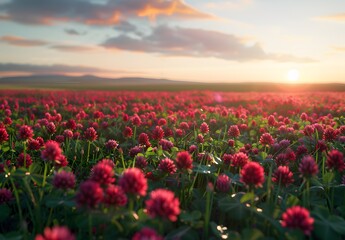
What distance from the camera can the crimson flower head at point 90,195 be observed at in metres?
2.03

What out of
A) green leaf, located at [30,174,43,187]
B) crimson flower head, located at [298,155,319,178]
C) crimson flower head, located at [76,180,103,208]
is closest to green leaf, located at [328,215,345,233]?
crimson flower head, located at [298,155,319,178]

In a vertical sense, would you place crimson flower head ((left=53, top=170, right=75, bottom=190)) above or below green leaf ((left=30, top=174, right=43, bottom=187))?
above

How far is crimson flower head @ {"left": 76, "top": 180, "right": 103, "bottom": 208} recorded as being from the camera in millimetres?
2029

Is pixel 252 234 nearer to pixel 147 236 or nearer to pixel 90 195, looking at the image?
pixel 147 236

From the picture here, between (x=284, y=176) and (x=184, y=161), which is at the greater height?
(x=184, y=161)

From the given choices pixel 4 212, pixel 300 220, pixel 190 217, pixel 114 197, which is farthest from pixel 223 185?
pixel 4 212

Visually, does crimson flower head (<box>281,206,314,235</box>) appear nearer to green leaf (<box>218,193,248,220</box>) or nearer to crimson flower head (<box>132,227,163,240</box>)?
green leaf (<box>218,193,248,220</box>)

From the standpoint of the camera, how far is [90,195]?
2.04m

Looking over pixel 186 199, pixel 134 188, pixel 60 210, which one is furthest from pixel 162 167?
pixel 134 188

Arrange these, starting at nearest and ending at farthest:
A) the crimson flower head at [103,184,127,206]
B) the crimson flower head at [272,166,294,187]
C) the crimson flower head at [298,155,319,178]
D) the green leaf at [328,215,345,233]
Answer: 1. the crimson flower head at [103,184,127,206]
2. the green leaf at [328,215,345,233]
3. the crimson flower head at [298,155,319,178]
4. the crimson flower head at [272,166,294,187]

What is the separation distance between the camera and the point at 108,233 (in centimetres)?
223

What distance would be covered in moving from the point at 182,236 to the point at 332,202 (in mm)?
1618

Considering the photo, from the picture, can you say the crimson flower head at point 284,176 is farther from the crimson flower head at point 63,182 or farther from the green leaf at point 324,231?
the crimson flower head at point 63,182

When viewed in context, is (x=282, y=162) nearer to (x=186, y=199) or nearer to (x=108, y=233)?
(x=186, y=199)
